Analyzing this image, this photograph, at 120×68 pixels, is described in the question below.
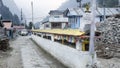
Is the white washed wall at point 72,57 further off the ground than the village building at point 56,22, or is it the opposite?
the village building at point 56,22

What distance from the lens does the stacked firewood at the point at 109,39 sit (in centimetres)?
2155

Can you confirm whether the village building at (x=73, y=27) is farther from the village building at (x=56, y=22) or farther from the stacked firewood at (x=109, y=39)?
the stacked firewood at (x=109, y=39)

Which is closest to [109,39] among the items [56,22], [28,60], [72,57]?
[28,60]

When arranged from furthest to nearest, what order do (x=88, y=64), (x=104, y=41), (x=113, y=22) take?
(x=113, y=22) → (x=104, y=41) → (x=88, y=64)

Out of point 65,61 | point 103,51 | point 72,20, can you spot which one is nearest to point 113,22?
point 103,51

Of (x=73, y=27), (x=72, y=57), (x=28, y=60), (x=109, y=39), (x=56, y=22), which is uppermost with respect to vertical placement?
(x=56, y=22)

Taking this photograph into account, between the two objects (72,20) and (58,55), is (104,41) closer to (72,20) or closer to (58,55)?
(58,55)

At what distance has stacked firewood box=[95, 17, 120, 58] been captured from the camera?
21547 millimetres

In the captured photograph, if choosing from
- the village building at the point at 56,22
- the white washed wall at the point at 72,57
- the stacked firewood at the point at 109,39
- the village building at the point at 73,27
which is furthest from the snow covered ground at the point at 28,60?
the village building at the point at 56,22

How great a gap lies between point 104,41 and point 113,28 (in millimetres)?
1743

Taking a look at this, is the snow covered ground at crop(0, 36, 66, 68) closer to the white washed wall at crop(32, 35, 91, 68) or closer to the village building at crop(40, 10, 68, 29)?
the white washed wall at crop(32, 35, 91, 68)

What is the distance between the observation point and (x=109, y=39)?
24094mm

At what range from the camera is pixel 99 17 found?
52656mm

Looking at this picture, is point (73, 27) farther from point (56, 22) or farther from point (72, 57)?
point (72, 57)
